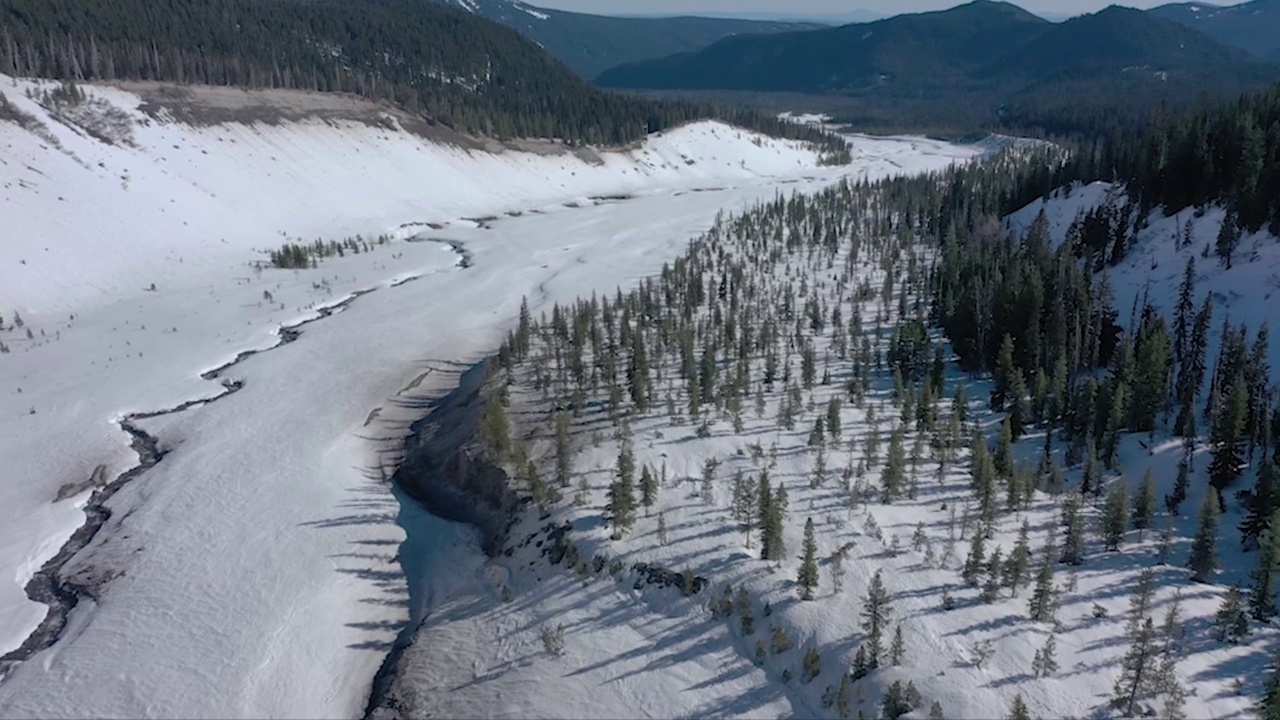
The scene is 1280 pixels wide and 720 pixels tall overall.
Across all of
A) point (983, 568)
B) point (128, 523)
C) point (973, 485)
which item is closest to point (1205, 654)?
point (983, 568)

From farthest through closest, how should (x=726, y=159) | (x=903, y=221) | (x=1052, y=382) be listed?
(x=726, y=159), (x=903, y=221), (x=1052, y=382)

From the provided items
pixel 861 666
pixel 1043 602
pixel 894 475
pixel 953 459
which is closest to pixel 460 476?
pixel 894 475

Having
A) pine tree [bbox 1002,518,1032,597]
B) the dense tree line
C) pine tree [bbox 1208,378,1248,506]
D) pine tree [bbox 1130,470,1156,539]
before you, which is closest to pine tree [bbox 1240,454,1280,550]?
pine tree [bbox 1208,378,1248,506]

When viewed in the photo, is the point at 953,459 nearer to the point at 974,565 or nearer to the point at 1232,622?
the point at 974,565

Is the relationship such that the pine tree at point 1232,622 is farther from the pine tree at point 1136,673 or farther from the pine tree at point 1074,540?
the pine tree at point 1074,540

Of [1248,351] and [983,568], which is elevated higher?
[1248,351]

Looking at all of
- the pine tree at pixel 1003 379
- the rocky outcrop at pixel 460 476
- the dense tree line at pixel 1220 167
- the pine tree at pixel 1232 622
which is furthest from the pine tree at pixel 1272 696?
the dense tree line at pixel 1220 167

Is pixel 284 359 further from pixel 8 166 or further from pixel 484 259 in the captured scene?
pixel 8 166
